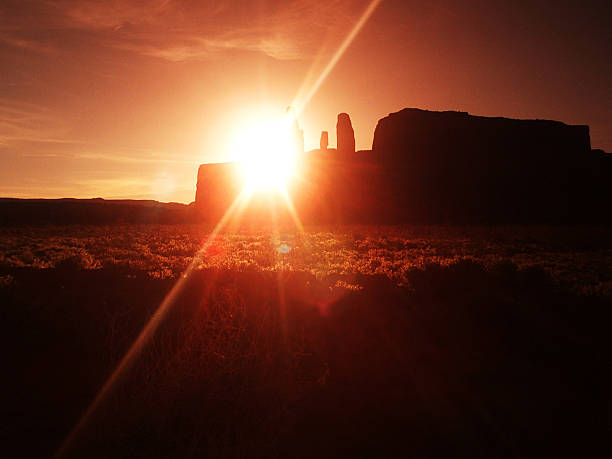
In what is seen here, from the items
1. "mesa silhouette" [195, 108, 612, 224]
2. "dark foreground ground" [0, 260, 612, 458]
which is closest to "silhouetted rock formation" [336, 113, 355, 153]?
"mesa silhouette" [195, 108, 612, 224]

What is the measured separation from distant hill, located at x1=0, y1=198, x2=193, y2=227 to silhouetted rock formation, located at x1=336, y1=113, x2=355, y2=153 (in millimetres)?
41301

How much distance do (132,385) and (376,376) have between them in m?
3.12

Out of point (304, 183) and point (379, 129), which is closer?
point (304, 183)

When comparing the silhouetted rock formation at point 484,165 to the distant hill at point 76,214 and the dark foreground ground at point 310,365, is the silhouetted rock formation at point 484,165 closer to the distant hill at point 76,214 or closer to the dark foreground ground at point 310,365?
the distant hill at point 76,214

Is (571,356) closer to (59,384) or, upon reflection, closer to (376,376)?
(376,376)

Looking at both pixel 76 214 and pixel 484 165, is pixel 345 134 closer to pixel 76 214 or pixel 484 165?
pixel 484 165

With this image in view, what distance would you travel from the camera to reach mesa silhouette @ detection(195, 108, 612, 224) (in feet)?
253

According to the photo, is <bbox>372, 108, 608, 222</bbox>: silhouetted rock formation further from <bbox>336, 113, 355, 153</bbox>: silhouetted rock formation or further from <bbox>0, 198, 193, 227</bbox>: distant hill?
<bbox>0, 198, 193, 227</bbox>: distant hill

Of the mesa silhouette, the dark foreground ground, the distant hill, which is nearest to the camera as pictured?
the dark foreground ground

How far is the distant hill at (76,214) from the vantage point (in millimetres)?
68375

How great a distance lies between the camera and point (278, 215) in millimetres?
75688

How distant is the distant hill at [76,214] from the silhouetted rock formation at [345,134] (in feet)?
136

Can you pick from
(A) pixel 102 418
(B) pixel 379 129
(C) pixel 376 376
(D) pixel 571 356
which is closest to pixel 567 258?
(D) pixel 571 356

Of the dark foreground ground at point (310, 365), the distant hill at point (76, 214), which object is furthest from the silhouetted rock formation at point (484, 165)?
the dark foreground ground at point (310, 365)
